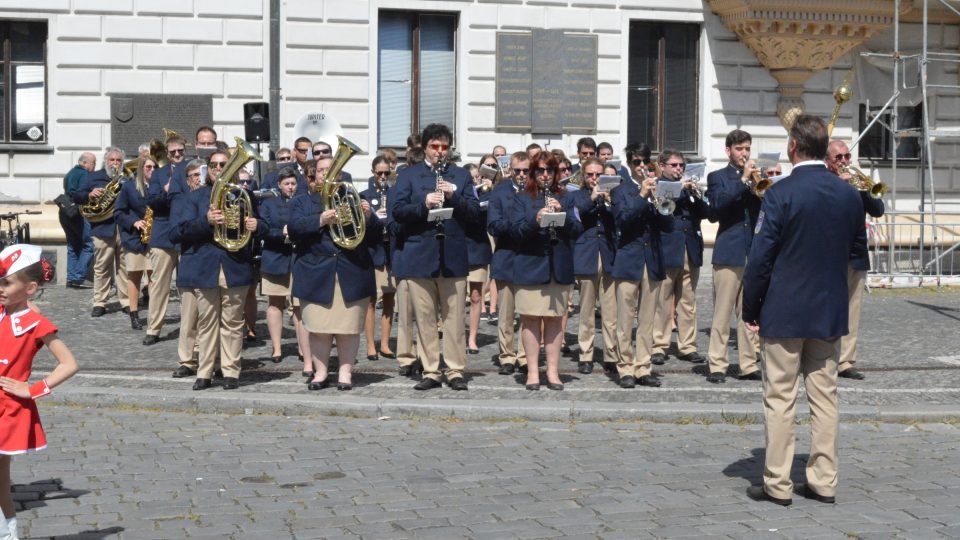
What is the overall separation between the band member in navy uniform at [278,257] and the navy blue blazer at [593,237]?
264 centimetres

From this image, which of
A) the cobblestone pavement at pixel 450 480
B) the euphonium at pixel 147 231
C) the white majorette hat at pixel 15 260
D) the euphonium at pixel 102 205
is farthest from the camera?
the euphonium at pixel 102 205

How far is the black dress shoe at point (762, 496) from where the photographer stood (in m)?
8.23

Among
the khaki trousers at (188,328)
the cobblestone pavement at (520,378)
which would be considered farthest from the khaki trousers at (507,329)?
the khaki trousers at (188,328)

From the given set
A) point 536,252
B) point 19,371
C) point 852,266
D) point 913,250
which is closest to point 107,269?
point 536,252

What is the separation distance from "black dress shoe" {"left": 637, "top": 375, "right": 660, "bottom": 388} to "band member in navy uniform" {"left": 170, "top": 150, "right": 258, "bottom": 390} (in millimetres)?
3438

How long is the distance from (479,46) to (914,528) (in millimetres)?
15243

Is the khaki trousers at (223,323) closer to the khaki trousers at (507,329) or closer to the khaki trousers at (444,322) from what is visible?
the khaki trousers at (444,322)

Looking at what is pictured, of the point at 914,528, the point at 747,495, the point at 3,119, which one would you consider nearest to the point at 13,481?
the point at 747,495

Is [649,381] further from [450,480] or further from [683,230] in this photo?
[450,480]

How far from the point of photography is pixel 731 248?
12.4 m

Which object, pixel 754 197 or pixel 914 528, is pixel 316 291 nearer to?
pixel 754 197

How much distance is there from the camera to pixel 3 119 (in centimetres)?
2080

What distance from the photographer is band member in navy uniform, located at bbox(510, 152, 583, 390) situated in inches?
471

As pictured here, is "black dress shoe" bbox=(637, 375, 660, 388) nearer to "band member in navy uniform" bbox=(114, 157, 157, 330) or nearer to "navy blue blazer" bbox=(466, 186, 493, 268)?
"navy blue blazer" bbox=(466, 186, 493, 268)
